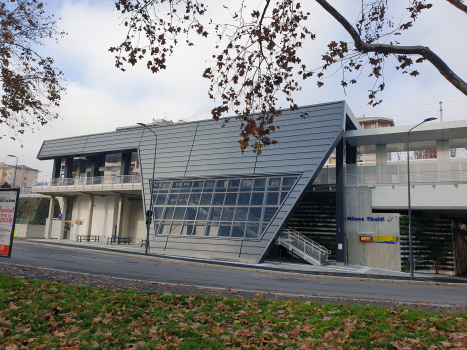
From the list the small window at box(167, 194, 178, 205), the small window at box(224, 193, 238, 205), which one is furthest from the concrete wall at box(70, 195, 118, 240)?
the small window at box(224, 193, 238, 205)

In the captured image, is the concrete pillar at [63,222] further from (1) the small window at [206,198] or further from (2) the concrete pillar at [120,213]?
(1) the small window at [206,198]

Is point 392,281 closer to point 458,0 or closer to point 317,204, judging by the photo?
point 317,204

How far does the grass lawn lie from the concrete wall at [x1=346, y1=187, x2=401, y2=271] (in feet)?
63.5

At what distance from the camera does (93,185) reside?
39.1 m

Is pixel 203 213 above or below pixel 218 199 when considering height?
below

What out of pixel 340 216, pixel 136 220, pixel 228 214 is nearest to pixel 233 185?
pixel 228 214

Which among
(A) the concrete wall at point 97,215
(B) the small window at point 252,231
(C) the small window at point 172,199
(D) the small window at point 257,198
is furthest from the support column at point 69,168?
(B) the small window at point 252,231

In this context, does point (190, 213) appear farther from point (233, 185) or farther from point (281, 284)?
point (281, 284)

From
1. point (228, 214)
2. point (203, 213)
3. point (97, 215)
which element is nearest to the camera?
point (228, 214)

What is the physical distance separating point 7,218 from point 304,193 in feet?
57.6

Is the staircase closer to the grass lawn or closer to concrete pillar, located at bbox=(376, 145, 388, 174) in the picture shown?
concrete pillar, located at bbox=(376, 145, 388, 174)

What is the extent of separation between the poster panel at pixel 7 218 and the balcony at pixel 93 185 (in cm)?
2352

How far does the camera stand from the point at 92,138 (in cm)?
3978

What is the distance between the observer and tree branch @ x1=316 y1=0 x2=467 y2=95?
564 centimetres
